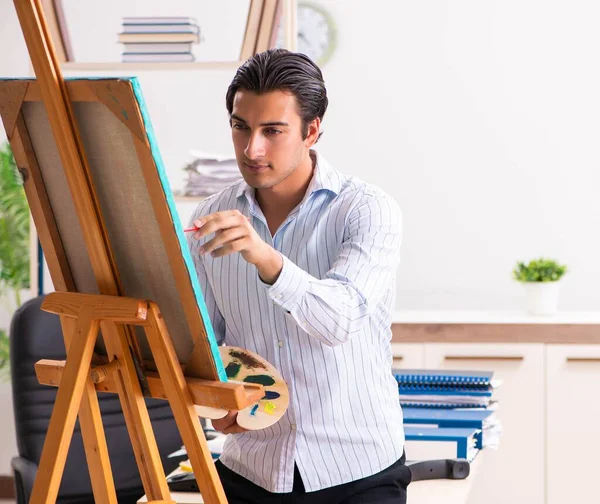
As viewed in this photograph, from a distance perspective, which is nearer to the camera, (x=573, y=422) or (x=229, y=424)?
(x=229, y=424)

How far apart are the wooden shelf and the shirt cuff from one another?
2.29 meters

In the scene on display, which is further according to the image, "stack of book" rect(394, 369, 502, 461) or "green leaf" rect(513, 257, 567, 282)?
"green leaf" rect(513, 257, 567, 282)

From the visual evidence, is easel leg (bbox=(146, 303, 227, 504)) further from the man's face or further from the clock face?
the clock face

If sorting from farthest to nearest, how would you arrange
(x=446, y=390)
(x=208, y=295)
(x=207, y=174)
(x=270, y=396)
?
1. (x=207, y=174)
2. (x=446, y=390)
3. (x=208, y=295)
4. (x=270, y=396)

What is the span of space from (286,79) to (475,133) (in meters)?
2.45

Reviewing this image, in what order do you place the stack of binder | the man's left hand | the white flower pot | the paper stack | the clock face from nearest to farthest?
the man's left hand → the stack of binder → the white flower pot → the paper stack → the clock face

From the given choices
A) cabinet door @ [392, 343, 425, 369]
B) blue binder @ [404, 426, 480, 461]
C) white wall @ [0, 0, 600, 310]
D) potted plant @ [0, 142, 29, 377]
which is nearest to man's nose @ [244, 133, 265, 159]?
blue binder @ [404, 426, 480, 461]

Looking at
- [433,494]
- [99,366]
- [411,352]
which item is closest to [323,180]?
[99,366]

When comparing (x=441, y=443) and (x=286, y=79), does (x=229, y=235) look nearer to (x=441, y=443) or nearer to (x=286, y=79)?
(x=286, y=79)

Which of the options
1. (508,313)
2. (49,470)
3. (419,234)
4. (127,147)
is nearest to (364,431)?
(49,470)

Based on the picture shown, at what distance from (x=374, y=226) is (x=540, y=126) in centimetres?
252

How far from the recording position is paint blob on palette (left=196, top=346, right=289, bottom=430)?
1422 millimetres

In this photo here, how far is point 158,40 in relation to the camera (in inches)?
139

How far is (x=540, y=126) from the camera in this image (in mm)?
3875
